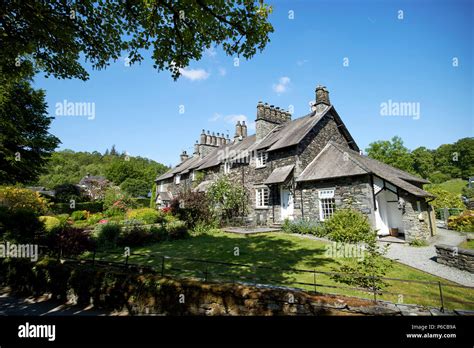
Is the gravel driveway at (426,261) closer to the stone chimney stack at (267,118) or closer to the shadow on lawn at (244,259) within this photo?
the shadow on lawn at (244,259)

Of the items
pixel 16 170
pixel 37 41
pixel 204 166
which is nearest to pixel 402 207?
pixel 37 41

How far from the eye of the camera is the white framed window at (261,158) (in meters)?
20.8

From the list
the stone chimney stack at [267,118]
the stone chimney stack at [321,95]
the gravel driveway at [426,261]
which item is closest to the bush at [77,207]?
the stone chimney stack at [267,118]

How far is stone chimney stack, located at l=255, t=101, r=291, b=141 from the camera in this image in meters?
23.6

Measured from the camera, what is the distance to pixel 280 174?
59.2ft

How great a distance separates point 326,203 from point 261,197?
6.15 meters

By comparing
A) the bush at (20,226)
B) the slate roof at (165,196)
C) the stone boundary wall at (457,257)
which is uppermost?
the slate roof at (165,196)

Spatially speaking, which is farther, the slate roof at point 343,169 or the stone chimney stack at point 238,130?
the stone chimney stack at point 238,130

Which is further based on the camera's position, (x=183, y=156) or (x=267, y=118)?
(x=183, y=156)

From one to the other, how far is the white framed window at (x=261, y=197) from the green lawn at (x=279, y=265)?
5.39 m

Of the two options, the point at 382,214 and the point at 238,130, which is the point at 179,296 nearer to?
the point at 382,214

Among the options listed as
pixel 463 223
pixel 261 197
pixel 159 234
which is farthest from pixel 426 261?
pixel 159 234

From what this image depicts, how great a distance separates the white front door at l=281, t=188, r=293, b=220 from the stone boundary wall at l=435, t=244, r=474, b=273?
9537mm

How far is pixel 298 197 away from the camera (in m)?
17.4
